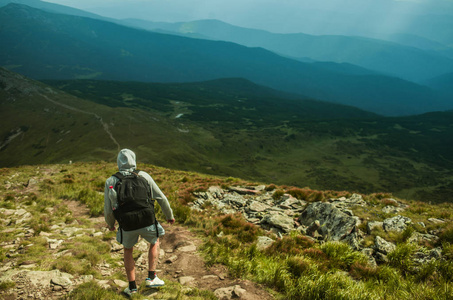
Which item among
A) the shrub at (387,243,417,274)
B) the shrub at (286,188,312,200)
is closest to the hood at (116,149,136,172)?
the shrub at (387,243,417,274)

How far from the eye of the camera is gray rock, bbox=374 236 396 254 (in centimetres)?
735

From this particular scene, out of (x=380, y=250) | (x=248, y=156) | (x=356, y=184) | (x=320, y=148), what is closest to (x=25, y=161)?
(x=248, y=156)

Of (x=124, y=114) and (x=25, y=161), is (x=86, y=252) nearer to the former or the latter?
(x=25, y=161)

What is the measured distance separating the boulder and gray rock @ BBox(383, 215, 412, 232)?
3.76 ft

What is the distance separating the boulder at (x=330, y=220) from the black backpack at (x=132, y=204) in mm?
7080

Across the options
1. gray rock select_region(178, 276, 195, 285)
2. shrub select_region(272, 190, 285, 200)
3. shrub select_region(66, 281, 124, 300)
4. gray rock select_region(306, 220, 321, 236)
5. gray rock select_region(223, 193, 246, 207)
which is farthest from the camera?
shrub select_region(272, 190, 285, 200)

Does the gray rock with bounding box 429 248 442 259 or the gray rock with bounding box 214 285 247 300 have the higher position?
the gray rock with bounding box 429 248 442 259

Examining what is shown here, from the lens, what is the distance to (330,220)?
32.2 feet

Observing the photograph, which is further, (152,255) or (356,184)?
(356,184)

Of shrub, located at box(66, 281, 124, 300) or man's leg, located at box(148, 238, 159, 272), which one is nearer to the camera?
shrub, located at box(66, 281, 124, 300)

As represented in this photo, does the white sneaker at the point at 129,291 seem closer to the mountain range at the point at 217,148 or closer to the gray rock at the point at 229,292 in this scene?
the gray rock at the point at 229,292

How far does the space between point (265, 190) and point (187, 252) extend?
10399mm

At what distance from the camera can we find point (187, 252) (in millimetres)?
7336

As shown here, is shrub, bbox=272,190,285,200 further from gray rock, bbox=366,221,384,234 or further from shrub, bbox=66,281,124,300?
shrub, bbox=66,281,124,300
